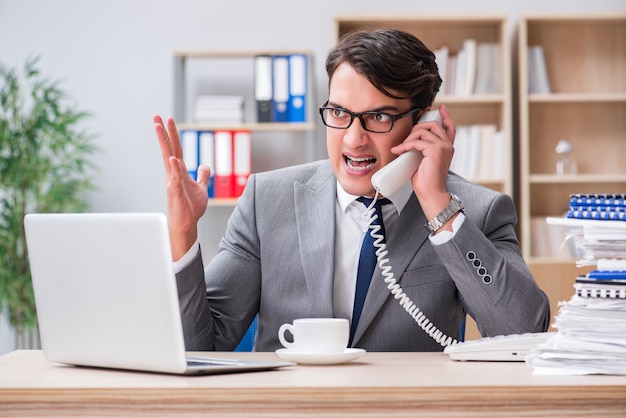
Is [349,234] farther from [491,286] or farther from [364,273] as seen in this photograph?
[491,286]

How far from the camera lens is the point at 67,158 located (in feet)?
14.5

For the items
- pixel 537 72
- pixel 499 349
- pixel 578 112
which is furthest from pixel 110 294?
pixel 578 112

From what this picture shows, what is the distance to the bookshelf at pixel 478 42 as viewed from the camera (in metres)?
4.30

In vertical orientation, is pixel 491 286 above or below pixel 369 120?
below

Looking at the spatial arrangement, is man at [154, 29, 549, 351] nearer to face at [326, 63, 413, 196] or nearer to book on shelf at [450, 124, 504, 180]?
face at [326, 63, 413, 196]

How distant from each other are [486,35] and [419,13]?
42 centimetres

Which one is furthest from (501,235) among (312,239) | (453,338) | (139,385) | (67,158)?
(67,158)

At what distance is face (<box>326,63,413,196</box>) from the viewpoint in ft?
5.83

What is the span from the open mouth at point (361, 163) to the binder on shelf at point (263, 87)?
8.26 feet

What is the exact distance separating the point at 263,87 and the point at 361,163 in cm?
254

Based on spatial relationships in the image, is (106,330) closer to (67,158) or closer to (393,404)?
(393,404)

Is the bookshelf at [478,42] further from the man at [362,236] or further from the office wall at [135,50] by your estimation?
the man at [362,236]

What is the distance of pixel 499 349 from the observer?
142 centimetres

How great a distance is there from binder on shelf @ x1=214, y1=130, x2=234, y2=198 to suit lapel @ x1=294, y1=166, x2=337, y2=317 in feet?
7.61
